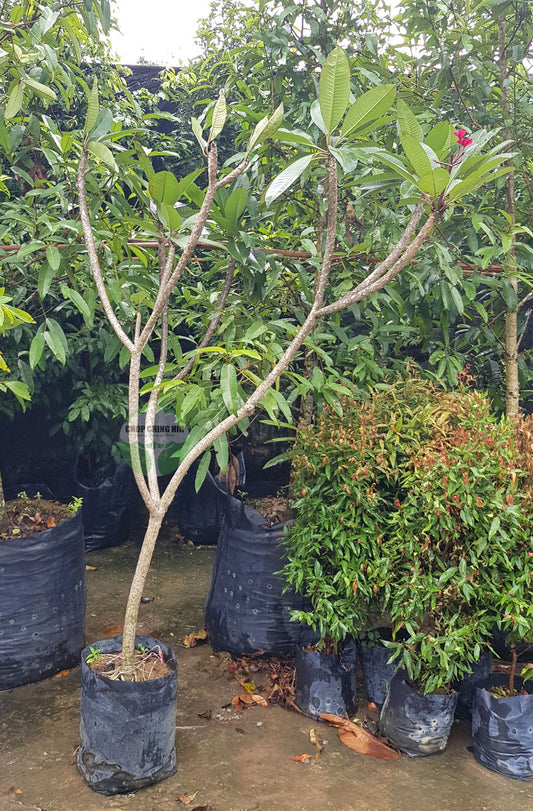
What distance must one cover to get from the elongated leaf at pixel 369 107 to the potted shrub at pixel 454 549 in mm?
1029

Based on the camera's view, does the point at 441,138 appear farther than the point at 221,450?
No

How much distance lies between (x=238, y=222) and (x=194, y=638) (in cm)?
190

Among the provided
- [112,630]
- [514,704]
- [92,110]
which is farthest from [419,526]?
[112,630]

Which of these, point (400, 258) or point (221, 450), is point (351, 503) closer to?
point (221, 450)

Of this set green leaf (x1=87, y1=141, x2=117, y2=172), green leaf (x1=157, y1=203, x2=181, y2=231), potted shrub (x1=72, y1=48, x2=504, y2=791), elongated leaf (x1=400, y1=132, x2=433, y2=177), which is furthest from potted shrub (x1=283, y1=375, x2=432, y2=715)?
green leaf (x1=87, y1=141, x2=117, y2=172)

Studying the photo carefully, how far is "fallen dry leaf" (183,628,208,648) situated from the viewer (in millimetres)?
2832

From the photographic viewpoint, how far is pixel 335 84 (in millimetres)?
1328

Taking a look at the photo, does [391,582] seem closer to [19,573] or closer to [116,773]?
[116,773]

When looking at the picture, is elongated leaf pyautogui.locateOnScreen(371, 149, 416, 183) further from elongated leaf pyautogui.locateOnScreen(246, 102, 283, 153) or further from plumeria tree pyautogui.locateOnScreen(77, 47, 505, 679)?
elongated leaf pyautogui.locateOnScreen(246, 102, 283, 153)

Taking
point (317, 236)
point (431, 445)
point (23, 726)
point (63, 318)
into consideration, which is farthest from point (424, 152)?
point (63, 318)

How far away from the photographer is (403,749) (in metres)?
2.10

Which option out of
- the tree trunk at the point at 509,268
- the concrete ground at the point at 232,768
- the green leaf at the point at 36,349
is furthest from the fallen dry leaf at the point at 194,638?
the tree trunk at the point at 509,268

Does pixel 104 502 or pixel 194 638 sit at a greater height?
pixel 104 502

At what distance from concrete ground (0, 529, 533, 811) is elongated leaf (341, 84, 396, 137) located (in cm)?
186
